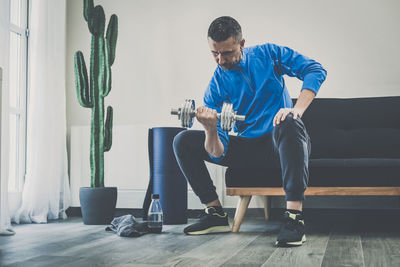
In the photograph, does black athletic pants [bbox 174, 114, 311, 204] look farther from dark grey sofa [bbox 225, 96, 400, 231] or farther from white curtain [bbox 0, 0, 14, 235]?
white curtain [bbox 0, 0, 14, 235]

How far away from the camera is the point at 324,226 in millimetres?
2533

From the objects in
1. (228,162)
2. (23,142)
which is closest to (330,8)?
(228,162)

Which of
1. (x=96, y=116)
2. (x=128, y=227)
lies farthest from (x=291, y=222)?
(x=96, y=116)

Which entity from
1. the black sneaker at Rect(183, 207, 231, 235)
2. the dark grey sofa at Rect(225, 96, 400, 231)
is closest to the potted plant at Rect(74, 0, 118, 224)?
the black sneaker at Rect(183, 207, 231, 235)

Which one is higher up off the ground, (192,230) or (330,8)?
(330,8)

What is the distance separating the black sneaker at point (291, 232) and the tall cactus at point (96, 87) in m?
1.34

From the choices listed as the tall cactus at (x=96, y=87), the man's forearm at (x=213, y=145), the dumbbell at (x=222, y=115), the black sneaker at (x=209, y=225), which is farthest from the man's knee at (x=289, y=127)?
the tall cactus at (x=96, y=87)

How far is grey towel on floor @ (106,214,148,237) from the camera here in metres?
2.15

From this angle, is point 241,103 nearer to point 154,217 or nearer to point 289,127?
point 289,127

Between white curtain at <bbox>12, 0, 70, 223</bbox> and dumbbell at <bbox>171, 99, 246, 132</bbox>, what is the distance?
1.46 meters

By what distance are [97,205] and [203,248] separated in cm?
114

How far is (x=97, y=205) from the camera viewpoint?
2.73 m

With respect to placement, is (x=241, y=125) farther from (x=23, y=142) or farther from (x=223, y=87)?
(x=23, y=142)

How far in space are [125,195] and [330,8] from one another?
190cm
